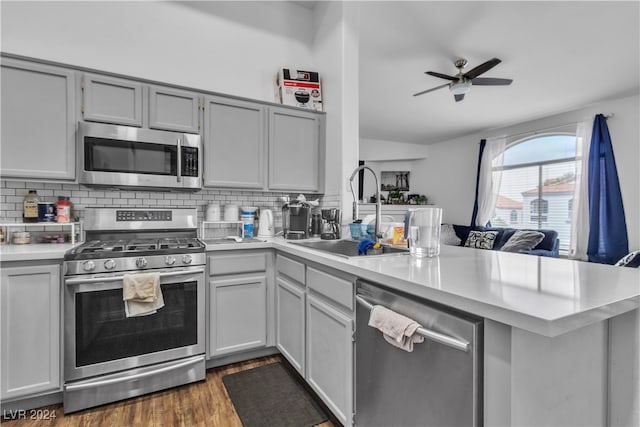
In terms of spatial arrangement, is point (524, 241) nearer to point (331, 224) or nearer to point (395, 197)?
point (395, 197)

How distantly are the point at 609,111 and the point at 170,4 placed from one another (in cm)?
580

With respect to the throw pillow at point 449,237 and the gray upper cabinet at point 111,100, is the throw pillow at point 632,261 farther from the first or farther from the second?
the gray upper cabinet at point 111,100

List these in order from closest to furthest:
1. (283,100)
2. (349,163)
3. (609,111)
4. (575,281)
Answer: (575,281)
(349,163)
(283,100)
(609,111)

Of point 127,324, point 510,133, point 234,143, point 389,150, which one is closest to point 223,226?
point 234,143

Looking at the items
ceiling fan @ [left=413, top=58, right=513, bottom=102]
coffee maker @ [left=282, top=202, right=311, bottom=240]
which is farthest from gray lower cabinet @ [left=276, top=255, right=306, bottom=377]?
ceiling fan @ [left=413, top=58, right=513, bottom=102]

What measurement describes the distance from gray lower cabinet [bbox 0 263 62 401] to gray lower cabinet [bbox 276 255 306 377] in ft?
4.22

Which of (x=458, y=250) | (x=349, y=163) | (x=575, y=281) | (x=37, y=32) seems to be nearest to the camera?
(x=575, y=281)

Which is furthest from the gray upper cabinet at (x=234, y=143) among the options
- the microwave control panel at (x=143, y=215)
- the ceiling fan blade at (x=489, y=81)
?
the ceiling fan blade at (x=489, y=81)

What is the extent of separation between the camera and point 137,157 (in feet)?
7.18

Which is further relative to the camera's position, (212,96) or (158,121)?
(212,96)

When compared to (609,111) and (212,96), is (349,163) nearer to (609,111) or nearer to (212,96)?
(212,96)

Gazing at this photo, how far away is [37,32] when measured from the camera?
2215mm

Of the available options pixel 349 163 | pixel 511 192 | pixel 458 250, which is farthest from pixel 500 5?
pixel 511 192

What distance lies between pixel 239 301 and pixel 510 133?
5.87 meters
